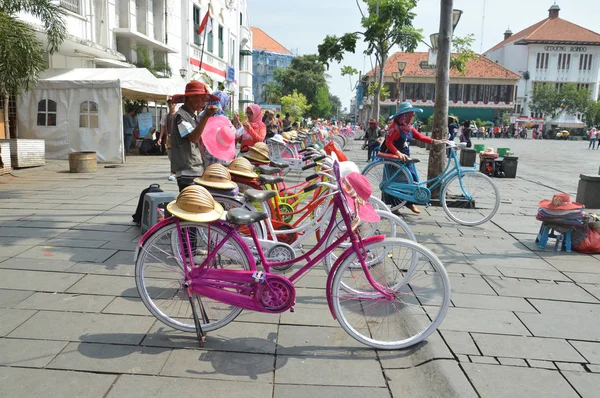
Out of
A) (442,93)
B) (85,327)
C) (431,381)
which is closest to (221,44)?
(442,93)

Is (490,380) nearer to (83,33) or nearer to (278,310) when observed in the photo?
(278,310)

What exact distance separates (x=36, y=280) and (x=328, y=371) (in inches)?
110

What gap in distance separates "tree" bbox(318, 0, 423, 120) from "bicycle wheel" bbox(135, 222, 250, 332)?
874 inches

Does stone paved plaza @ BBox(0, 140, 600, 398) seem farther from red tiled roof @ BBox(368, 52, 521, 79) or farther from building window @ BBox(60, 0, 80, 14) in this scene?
red tiled roof @ BBox(368, 52, 521, 79)

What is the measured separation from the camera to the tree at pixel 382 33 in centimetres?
2353

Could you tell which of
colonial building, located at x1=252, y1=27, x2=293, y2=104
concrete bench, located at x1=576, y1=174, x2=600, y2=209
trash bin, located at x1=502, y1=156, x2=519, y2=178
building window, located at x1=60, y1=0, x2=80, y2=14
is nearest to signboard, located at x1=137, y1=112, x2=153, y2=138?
building window, located at x1=60, y1=0, x2=80, y2=14

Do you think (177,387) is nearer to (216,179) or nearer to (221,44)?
(216,179)

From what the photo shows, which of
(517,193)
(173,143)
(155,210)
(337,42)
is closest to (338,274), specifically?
(173,143)

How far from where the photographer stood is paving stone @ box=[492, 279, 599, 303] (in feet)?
14.1

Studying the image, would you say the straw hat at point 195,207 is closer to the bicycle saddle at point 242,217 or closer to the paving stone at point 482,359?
the bicycle saddle at point 242,217

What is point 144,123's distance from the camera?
19.5m

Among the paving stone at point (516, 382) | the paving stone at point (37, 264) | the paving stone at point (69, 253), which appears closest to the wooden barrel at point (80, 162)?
the paving stone at point (69, 253)

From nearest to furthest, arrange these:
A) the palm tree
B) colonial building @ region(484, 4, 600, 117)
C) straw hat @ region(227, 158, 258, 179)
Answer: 1. straw hat @ region(227, 158, 258, 179)
2. the palm tree
3. colonial building @ region(484, 4, 600, 117)

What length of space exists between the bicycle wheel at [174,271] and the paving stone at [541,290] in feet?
8.29
